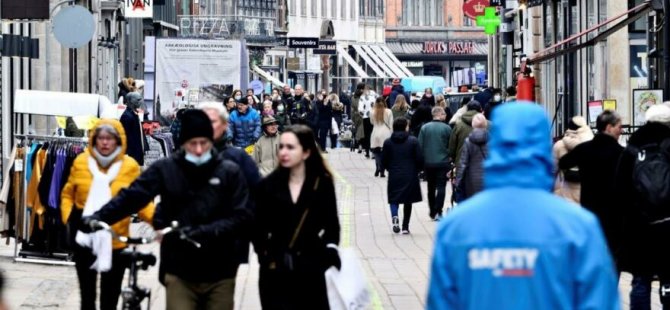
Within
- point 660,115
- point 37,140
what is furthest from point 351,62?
point 660,115

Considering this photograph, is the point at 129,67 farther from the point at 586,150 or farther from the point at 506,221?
the point at 506,221

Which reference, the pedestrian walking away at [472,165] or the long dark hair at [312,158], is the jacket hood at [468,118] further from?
the long dark hair at [312,158]

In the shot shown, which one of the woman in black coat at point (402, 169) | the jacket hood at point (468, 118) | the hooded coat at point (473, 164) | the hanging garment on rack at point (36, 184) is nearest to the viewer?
the hanging garment on rack at point (36, 184)

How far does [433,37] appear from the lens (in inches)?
4483

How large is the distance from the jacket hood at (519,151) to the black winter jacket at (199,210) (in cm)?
405

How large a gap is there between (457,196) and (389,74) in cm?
7671

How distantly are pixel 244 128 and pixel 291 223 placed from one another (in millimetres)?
19394

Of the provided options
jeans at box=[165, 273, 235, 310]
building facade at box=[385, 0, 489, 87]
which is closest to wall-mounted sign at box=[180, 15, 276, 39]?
building facade at box=[385, 0, 489, 87]

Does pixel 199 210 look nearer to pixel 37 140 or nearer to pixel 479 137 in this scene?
pixel 37 140

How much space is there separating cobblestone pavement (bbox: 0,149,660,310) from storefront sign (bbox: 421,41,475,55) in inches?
3353

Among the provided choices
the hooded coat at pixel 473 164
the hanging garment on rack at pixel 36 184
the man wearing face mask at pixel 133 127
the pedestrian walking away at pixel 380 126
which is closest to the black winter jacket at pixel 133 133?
the man wearing face mask at pixel 133 127

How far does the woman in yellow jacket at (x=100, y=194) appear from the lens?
1196cm

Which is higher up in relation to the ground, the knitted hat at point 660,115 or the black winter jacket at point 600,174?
the knitted hat at point 660,115

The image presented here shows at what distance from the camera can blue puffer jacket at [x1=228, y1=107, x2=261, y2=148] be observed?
29.2 meters
